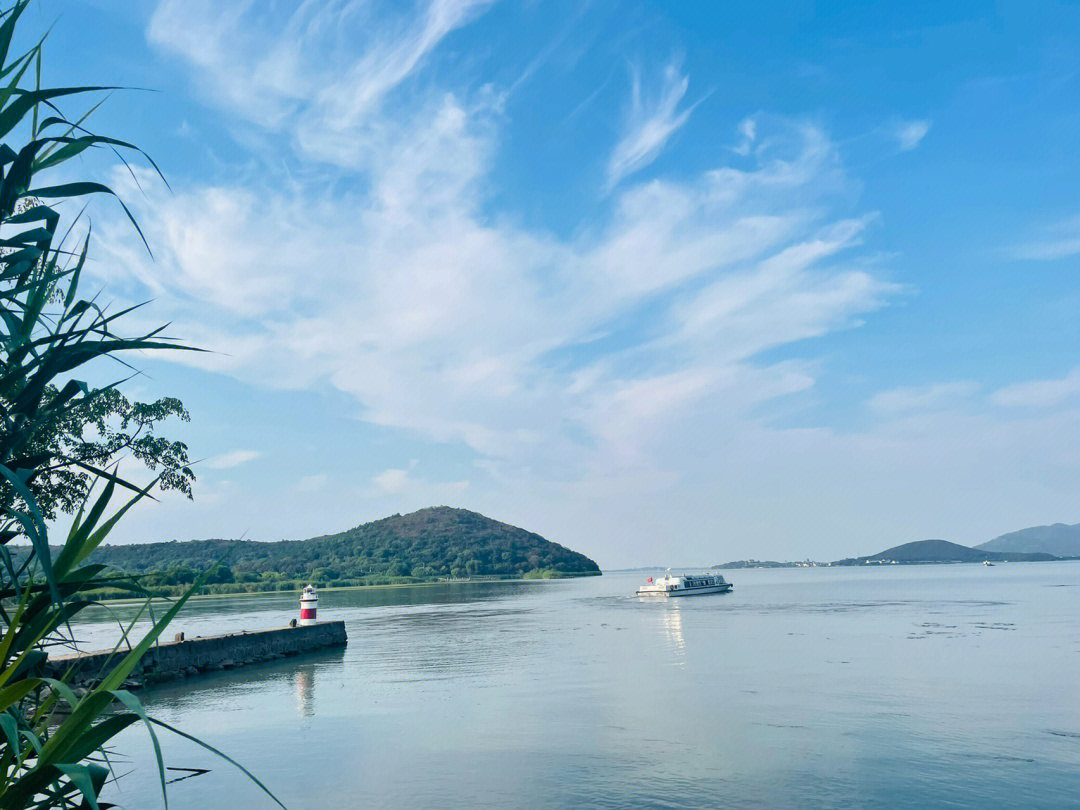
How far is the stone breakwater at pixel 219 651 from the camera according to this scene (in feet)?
100

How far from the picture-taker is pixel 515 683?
32906 mm

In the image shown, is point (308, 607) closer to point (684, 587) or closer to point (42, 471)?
point (42, 471)

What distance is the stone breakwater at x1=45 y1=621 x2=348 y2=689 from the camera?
30492 millimetres

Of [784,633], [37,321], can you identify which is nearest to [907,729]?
[37,321]

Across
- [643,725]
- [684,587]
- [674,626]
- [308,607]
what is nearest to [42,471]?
[643,725]

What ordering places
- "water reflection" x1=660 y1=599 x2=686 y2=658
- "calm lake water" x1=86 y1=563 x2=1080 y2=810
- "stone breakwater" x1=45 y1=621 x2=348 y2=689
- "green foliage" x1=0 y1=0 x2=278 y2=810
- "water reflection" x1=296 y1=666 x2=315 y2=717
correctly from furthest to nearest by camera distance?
"water reflection" x1=660 y1=599 x2=686 y2=658
"stone breakwater" x1=45 y1=621 x2=348 y2=689
"water reflection" x1=296 y1=666 x2=315 y2=717
"calm lake water" x1=86 y1=563 x2=1080 y2=810
"green foliage" x1=0 y1=0 x2=278 y2=810

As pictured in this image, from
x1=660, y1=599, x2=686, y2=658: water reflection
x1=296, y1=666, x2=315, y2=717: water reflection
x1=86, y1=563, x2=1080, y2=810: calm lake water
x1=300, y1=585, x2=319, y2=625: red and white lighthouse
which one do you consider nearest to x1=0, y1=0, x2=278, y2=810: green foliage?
x1=86, y1=563, x2=1080, y2=810: calm lake water

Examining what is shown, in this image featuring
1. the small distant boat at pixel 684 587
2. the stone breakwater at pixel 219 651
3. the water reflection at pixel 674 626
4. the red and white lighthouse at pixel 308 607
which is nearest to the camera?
the stone breakwater at pixel 219 651

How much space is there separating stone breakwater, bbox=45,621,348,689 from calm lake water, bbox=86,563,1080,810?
1114 millimetres

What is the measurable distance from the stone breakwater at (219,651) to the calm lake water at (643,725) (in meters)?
1.11

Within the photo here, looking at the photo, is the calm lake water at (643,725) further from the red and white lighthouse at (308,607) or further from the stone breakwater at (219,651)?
the red and white lighthouse at (308,607)

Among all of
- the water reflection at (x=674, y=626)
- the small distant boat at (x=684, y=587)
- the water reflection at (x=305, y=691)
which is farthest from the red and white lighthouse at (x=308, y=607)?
the small distant boat at (x=684, y=587)

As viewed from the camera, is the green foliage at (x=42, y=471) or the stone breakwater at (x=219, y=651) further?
the stone breakwater at (x=219, y=651)

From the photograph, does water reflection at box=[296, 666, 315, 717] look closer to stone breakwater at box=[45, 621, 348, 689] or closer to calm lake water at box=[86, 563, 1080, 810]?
calm lake water at box=[86, 563, 1080, 810]
